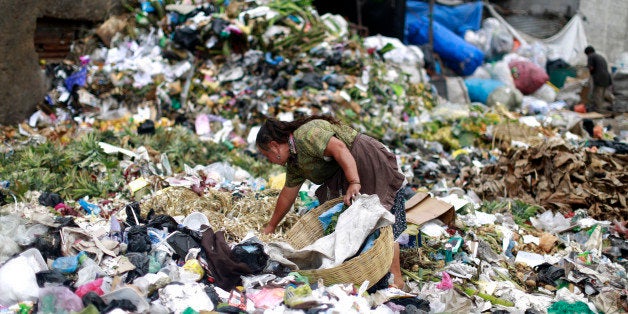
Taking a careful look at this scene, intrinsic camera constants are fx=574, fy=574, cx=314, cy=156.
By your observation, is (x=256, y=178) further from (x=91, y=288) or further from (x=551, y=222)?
(x=91, y=288)

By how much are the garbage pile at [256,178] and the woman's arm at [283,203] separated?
0.34ft

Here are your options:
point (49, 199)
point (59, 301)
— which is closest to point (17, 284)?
point (59, 301)

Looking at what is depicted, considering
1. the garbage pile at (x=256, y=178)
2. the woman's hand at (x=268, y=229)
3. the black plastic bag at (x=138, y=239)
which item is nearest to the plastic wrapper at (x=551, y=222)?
the garbage pile at (x=256, y=178)

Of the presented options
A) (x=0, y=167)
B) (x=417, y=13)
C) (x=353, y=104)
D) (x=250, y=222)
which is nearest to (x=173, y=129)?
(x=0, y=167)

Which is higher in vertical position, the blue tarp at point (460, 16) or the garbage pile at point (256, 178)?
the garbage pile at point (256, 178)

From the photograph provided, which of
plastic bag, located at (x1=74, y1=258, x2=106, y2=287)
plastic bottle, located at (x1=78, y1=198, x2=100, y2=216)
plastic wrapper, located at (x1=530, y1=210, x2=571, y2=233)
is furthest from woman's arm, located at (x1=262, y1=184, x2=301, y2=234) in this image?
plastic wrapper, located at (x1=530, y1=210, x2=571, y2=233)

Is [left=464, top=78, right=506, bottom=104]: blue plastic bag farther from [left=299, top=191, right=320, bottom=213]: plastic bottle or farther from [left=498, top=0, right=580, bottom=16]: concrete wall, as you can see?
[left=299, top=191, right=320, bottom=213]: plastic bottle

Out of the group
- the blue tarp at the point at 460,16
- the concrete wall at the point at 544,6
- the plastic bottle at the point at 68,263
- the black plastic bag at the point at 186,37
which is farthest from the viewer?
the concrete wall at the point at 544,6

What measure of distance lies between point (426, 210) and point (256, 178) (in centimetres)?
189

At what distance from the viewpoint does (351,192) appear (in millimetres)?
3252

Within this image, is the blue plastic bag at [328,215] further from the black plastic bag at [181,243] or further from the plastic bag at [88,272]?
the plastic bag at [88,272]

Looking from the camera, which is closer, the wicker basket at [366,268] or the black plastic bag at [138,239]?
the wicker basket at [366,268]

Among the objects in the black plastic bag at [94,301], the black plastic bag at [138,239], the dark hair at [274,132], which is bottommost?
the black plastic bag at [138,239]

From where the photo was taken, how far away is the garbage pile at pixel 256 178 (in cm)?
304
